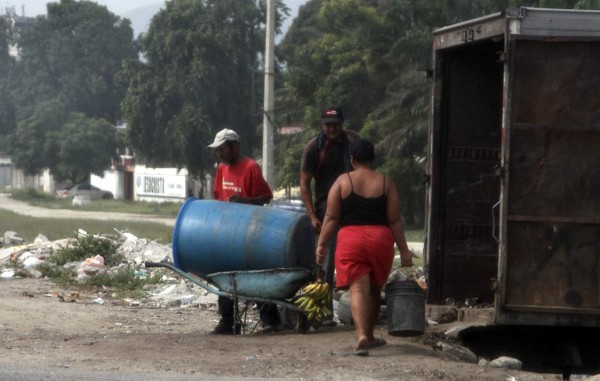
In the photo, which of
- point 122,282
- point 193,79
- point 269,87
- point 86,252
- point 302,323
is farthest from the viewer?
Result: point 193,79

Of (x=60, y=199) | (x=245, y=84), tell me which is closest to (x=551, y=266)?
(x=245, y=84)

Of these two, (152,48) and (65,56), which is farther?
(65,56)

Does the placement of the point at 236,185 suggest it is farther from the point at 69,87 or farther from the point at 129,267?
the point at 69,87

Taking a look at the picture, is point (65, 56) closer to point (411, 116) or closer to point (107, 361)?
point (411, 116)

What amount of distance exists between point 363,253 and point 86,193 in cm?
6448

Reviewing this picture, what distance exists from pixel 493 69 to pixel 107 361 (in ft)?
14.4

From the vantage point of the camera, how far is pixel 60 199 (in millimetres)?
68875

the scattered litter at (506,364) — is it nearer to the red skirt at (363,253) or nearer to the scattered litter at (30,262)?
the red skirt at (363,253)

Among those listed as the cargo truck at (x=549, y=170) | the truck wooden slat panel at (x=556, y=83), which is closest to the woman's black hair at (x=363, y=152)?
the cargo truck at (x=549, y=170)

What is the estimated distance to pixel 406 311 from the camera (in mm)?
8305

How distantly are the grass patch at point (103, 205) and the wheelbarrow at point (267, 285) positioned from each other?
3983cm

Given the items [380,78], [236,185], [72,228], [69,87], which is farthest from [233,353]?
[69,87]

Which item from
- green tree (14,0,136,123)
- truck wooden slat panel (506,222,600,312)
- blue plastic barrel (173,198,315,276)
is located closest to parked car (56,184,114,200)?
green tree (14,0,136,123)

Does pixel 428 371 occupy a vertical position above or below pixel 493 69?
below
